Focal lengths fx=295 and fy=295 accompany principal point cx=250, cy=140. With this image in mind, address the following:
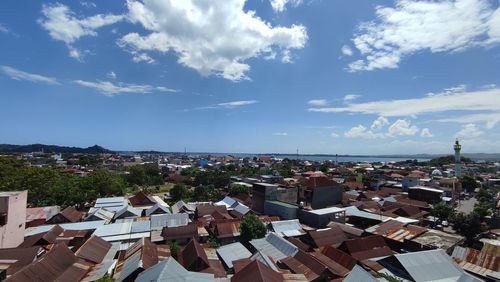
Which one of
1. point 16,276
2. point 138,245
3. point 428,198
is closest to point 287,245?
point 138,245

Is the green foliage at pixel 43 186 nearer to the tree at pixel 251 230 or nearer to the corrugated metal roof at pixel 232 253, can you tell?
the tree at pixel 251 230

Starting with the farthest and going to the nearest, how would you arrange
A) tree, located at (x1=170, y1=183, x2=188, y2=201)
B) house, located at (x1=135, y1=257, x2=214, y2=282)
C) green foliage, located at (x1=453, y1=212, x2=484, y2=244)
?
tree, located at (x1=170, y1=183, x2=188, y2=201) < green foliage, located at (x1=453, y1=212, x2=484, y2=244) < house, located at (x1=135, y1=257, x2=214, y2=282)

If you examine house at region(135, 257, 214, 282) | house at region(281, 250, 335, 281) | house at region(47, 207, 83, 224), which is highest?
house at region(135, 257, 214, 282)

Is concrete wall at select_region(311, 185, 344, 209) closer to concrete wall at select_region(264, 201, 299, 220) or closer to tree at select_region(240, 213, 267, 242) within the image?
concrete wall at select_region(264, 201, 299, 220)

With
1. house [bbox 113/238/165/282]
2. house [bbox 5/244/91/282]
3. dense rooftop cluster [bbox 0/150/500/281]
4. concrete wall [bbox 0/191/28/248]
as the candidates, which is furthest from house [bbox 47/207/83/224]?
house [bbox 5/244/91/282]

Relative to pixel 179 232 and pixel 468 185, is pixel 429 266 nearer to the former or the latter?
pixel 179 232

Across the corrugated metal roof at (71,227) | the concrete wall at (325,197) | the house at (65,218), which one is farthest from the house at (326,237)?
the house at (65,218)
